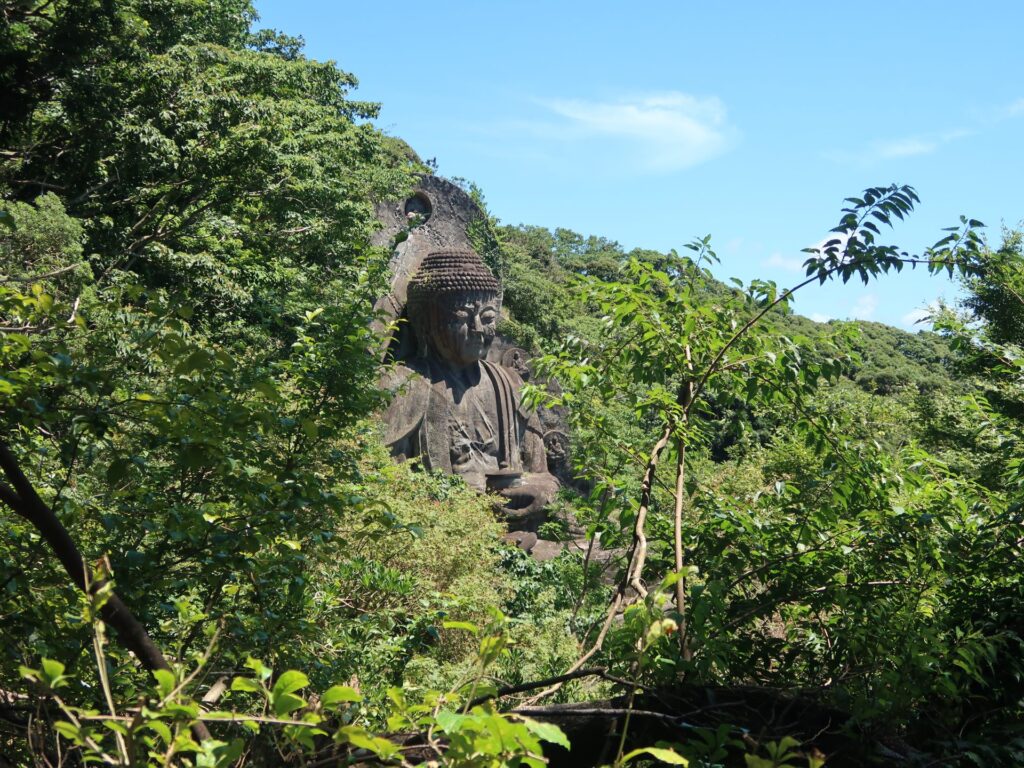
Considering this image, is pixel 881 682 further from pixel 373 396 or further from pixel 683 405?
pixel 373 396

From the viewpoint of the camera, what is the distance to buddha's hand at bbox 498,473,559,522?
43.4 feet

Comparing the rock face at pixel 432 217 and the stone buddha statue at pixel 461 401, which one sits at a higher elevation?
the rock face at pixel 432 217

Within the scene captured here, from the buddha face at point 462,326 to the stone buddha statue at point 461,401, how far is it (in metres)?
0.01

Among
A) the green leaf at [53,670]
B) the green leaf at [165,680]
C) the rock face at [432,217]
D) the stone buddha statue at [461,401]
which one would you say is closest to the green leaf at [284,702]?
the green leaf at [165,680]

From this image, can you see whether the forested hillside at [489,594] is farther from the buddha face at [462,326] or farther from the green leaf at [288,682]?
the buddha face at [462,326]

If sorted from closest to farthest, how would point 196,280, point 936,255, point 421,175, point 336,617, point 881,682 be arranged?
point 881,682 < point 936,255 < point 336,617 < point 196,280 < point 421,175

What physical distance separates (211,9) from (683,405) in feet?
52.6

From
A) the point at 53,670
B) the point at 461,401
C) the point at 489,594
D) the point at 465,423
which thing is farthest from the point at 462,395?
the point at 53,670

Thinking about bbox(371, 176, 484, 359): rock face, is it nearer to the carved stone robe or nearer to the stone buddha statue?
the stone buddha statue

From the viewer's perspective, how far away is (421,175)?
17500 mm

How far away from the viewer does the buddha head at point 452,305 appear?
13430 millimetres

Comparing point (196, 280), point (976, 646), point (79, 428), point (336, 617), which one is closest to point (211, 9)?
point (196, 280)

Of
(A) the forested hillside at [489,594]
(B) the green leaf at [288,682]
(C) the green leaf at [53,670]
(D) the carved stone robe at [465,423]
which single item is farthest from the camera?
(D) the carved stone robe at [465,423]

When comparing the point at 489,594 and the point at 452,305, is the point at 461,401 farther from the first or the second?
the point at 489,594
